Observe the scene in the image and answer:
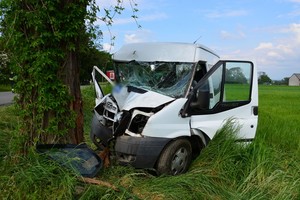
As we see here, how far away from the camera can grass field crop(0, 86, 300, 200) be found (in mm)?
4703

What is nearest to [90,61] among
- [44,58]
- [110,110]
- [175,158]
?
[110,110]

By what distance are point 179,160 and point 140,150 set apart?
71cm

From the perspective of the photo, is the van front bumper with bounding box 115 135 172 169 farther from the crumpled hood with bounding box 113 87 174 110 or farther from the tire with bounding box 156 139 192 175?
the crumpled hood with bounding box 113 87 174 110

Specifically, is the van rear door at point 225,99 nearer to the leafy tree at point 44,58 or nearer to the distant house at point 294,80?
the leafy tree at point 44,58

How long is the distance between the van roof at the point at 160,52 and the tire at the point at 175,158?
59.9 inches

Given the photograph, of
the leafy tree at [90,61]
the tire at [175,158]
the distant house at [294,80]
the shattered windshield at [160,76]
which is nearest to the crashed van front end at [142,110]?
the shattered windshield at [160,76]

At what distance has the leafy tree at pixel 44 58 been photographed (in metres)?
5.46

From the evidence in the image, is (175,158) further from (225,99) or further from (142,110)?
(225,99)

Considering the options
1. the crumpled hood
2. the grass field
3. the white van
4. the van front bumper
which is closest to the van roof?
the white van

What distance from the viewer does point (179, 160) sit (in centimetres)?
608

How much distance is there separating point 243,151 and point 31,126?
11.0 ft

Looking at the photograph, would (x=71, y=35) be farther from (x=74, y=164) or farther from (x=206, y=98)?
(x=206, y=98)

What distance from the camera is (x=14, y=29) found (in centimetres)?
547

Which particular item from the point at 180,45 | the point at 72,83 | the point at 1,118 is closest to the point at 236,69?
the point at 180,45
